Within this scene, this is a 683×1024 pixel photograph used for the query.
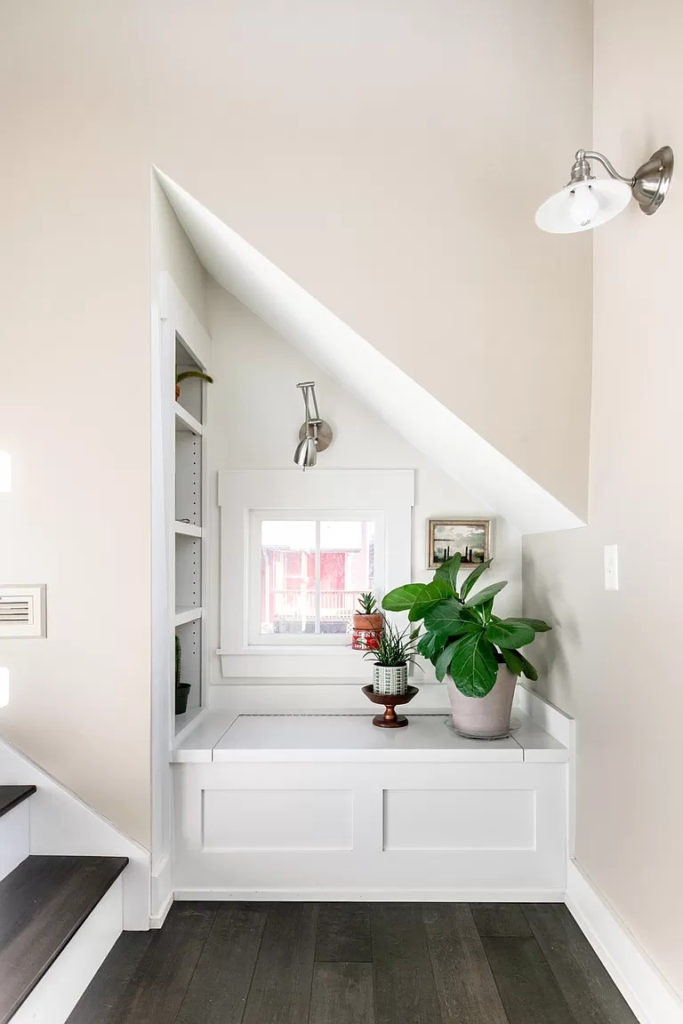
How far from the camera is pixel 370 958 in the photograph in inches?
80.0

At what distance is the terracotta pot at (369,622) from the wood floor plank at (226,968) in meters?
1.04

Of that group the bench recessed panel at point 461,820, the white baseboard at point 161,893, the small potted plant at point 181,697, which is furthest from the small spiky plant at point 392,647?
the white baseboard at point 161,893

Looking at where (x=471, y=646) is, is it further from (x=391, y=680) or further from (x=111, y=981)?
(x=111, y=981)

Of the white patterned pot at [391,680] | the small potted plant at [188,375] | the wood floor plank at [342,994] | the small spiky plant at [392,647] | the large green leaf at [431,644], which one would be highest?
the small potted plant at [188,375]

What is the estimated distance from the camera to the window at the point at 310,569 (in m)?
3.08

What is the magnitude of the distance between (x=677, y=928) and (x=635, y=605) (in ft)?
2.27

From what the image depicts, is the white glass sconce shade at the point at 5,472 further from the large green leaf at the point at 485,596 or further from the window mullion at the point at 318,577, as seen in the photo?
the large green leaf at the point at 485,596

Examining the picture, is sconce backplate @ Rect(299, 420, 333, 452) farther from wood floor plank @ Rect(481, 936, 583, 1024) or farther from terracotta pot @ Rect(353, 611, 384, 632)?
wood floor plank @ Rect(481, 936, 583, 1024)

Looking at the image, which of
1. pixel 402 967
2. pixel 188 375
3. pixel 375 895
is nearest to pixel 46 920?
pixel 402 967

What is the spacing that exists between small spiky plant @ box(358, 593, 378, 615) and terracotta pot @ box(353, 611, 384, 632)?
0.02 m

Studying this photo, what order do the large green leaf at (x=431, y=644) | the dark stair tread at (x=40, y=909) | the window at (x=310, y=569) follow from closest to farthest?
the dark stair tread at (x=40, y=909) < the large green leaf at (x=431, y=644) < the window at (x=310, y=569)

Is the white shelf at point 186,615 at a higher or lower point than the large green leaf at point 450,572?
lower

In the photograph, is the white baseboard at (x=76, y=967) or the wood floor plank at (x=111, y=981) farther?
the wood floor plank at (x=111, y=981)

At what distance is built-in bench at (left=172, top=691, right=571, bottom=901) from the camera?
2.36 metres
